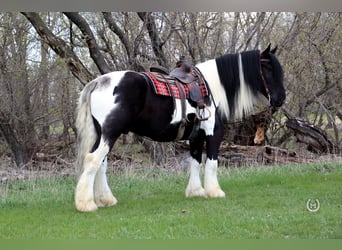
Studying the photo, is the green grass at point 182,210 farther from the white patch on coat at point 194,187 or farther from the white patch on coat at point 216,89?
the white patch on coat at point 216,89

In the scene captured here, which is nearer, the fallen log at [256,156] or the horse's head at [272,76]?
the horse's head at [272,76]

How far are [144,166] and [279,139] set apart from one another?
313cm

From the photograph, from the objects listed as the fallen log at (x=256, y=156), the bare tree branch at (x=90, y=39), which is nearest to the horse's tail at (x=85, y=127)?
the bare tree branch at (x=90, y=39)

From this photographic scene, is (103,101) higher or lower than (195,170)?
higher

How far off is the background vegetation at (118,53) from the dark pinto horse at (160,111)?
9.69ft

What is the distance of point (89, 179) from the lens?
4.05 m

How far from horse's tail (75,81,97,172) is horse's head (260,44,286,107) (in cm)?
166

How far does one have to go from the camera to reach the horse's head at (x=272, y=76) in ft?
15.5

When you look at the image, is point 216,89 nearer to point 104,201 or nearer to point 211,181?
point 211,181

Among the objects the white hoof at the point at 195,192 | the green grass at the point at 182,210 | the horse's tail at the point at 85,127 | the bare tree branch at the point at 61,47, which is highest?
the bare tree branch at the point at 61,47
